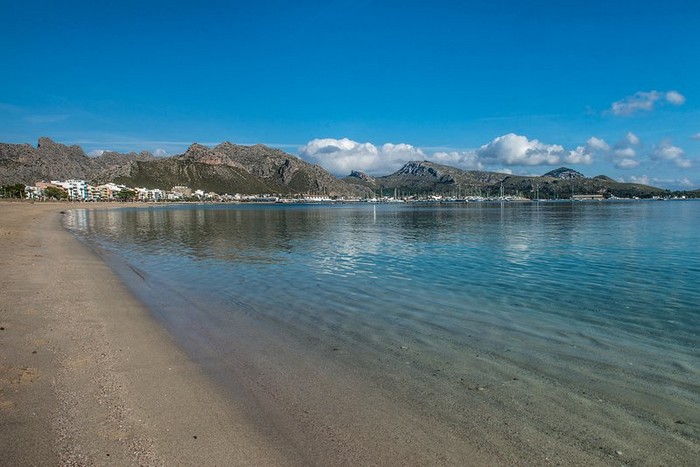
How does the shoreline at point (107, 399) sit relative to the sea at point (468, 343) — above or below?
above

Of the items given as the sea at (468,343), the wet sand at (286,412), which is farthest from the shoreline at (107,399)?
the sea at (468,343)

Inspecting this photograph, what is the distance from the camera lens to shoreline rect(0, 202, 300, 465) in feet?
19.9

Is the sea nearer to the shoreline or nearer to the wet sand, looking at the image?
the wet sand

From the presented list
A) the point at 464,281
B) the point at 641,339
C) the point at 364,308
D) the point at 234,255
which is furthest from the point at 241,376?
the point at 234,255

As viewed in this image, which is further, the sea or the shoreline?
the sea

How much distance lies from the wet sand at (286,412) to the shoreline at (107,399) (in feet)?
0.09

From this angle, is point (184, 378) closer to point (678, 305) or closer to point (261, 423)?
point (261, 423)

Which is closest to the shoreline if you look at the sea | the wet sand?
the wet sand

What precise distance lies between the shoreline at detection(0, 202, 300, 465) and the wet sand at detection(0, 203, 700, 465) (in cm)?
3

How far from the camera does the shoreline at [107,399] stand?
608 cm

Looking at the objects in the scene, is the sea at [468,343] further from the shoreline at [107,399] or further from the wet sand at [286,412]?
the shoreline at [107,399]

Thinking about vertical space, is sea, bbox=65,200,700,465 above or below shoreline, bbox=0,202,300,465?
below

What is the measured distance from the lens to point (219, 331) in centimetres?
1266

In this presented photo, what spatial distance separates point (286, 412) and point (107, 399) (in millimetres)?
3162
